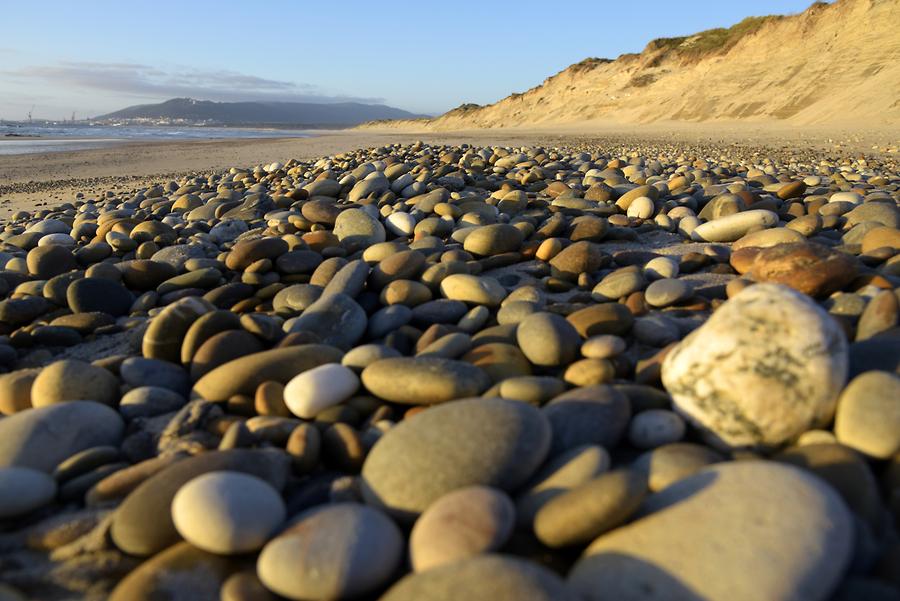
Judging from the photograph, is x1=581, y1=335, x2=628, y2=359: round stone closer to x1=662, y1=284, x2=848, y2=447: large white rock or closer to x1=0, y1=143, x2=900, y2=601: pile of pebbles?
x1=0, y1=143, x2=900, y2=601: pile of pebbles

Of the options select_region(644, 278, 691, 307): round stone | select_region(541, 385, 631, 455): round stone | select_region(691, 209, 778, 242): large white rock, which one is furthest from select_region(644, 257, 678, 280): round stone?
select_region(541, 385, 631, 455): round stone

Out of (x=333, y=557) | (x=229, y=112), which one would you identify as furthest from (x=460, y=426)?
(x=229, y=112)

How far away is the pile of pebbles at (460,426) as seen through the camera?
1.14 m

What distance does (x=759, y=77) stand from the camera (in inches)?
746

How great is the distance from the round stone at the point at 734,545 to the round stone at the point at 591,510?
1.4 inches

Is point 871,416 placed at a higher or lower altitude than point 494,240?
lower

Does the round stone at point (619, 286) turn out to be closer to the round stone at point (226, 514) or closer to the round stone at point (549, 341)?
the round stone at point (549, 341)

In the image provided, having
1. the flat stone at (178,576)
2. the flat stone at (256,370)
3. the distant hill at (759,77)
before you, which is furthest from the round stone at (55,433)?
the distant hill at (759,77)

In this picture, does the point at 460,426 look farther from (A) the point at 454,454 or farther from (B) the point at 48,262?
(B) the point at 48,262

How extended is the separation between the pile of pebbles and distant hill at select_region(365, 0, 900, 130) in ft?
47.7

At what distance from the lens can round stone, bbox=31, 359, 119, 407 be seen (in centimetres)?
192

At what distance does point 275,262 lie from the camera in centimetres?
316

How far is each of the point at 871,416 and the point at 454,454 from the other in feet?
3.30

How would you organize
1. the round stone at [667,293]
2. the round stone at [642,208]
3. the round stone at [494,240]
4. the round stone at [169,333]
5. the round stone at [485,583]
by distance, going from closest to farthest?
the round stone at [485,583] < the round stone at [169,333] < the round stone at [667,293] < the round stone at [494,240] < the round stone at [642,208]
